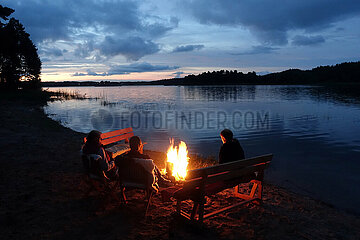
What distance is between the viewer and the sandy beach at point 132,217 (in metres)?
4.48

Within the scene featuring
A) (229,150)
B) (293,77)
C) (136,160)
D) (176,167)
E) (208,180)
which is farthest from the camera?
(293,77)

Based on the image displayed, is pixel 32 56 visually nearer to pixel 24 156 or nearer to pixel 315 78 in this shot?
pixel 24 156

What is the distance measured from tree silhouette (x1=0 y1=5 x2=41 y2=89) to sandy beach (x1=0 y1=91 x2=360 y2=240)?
47346mm

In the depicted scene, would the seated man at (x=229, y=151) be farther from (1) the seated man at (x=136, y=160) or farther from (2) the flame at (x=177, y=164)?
(1) the seated man at (x=136, y=160)

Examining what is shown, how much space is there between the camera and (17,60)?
52.1m

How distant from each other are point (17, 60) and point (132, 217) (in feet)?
199

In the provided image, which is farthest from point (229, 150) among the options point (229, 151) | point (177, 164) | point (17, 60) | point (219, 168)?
point (17, 60)

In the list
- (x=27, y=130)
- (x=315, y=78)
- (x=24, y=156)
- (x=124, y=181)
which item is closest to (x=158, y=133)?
(x=27, y=130)

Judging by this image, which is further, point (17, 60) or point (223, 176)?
point (17, 60)

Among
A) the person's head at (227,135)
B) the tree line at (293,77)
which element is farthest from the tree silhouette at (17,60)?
the tree line at (293,77)

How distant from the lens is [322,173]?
918cm

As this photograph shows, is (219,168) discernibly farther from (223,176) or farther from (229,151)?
(229,151)

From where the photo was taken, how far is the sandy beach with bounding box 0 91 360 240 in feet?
14.7

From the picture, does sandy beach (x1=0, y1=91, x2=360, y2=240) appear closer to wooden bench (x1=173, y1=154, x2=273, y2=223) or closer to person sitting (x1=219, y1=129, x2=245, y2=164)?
wooden bench (x1=173, y1=154, x2=273, y2=223)
